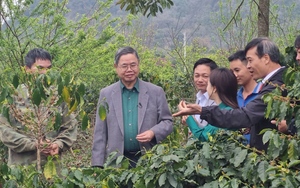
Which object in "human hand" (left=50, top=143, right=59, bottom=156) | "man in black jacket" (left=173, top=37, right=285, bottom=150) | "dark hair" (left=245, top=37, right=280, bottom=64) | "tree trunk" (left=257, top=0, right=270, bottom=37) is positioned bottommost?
"human hand" (left=50, top=143, right=59, bottom=156)

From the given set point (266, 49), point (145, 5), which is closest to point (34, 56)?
point (266, 49)

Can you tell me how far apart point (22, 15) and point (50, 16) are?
1.89ft

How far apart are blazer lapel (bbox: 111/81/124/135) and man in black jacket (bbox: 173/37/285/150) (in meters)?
1.02

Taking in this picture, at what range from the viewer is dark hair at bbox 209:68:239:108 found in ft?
13.6

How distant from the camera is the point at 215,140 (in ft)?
10.8

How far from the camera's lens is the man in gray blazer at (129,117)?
456 centimetres

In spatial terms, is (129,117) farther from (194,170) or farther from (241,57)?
(194,170)

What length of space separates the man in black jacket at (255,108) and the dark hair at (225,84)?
0.18 m

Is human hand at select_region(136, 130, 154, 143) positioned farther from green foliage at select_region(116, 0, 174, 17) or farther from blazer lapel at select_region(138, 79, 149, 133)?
green foliage at select_region(116, 0, 174, 17)

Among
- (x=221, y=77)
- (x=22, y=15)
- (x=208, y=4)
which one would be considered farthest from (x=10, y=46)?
(x=208, y=4)

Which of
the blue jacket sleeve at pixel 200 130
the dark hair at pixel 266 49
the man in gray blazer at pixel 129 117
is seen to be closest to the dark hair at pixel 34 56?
the man in gray blazer at pixel 129 117

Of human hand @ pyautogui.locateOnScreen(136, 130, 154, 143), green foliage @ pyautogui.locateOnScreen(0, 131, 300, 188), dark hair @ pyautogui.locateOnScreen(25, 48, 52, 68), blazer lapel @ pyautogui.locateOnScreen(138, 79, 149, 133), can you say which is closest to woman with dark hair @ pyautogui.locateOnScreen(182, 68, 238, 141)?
human hand @ pyautogui.locateOnScreen(136, 130, 154, 143)

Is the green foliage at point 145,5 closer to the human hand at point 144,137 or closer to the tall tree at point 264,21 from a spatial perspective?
the tall tree at point 264,21

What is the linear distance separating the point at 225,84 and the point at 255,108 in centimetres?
58
